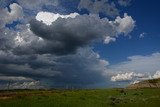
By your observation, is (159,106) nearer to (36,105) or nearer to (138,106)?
(138,106)

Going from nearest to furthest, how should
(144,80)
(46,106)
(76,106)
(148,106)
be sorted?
(46,106) → (76,106) → (148,106) → (144,80)

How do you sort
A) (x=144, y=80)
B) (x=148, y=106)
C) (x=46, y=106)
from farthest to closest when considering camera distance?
(x=144, y=80), (x=148, y=106), (x=46, y=106)

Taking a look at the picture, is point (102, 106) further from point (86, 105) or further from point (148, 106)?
point (148, 106)

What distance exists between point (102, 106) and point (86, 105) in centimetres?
322

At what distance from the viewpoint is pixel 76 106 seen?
54.3 meters

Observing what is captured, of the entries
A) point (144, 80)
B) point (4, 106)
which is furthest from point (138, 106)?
point (144, 80)

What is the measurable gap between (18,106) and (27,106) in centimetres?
165

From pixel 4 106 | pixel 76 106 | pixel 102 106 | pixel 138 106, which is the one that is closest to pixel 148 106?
pixel 138 106

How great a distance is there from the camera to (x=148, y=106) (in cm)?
6034

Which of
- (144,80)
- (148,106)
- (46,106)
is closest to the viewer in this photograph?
(46,106)

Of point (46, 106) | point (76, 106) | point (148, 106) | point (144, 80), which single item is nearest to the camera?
point (46, 106)

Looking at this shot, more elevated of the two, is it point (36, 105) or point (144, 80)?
point (144, 80)

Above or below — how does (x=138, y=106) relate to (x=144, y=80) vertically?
below

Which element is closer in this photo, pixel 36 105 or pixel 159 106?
pixel 36 105
